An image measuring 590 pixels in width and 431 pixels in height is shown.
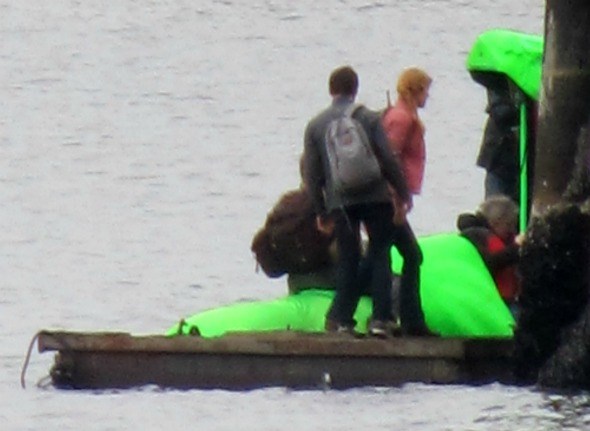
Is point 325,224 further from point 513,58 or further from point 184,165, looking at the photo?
point 184,165

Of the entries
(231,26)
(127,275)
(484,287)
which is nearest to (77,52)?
(231,26)

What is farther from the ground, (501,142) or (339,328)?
(501,142)

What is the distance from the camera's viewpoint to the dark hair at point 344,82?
52.0ft

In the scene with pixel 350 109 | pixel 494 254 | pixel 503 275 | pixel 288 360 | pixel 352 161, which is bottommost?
pixel 288 360

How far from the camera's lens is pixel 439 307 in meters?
16.6

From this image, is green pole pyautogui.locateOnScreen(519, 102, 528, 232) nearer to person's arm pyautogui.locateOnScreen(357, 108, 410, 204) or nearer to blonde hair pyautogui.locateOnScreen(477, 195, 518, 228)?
blonde hair pyautogui.locateOnScreen(477, 195, 518, 228)

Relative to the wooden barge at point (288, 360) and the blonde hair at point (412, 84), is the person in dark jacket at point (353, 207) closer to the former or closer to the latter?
the wooden barge at point (288, 360)

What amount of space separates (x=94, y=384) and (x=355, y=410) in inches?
65.1

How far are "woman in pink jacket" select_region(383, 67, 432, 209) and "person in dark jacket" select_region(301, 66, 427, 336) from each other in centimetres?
42

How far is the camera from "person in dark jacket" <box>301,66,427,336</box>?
15.8 metres

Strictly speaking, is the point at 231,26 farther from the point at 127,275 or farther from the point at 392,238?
the point at 392,238

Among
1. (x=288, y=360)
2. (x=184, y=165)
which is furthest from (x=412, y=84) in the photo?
(x=184, y=165)

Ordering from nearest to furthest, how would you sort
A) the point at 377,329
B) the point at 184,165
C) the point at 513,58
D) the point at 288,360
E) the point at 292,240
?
the point at 288,360
the point at 377,329
the point at 292,240
the point at 513,58
the point at 184,165

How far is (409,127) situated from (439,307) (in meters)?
1.10
